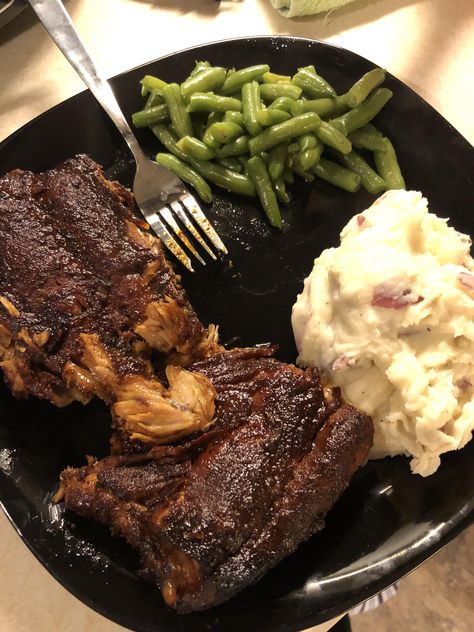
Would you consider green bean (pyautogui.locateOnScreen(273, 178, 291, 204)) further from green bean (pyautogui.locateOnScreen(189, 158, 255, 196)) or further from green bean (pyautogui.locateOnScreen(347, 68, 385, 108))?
green bean (pyautogui.locateOnScreen(347, 68, 385, 108))

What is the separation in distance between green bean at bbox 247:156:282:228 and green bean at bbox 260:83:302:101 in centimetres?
42

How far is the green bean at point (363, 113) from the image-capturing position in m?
3.53

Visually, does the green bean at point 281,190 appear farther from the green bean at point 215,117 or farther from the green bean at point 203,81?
the green bean at point 203,81

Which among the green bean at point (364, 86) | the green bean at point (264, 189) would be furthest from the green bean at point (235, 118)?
the green bean at point (364, 86)

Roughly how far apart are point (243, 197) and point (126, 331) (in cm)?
124

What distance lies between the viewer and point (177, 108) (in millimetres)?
3502

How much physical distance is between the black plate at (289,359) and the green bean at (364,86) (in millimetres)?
118

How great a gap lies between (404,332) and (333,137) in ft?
4.34

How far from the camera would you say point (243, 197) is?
3586 millimetres

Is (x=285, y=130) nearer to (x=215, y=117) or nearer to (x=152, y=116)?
(x=215, y=117)

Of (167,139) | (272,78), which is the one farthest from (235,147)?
(272,78)

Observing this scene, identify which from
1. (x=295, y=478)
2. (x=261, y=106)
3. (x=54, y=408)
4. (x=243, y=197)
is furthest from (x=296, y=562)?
(x=261, y=106)

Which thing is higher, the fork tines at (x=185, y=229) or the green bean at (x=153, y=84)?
the green bean at (x=153, y=84)

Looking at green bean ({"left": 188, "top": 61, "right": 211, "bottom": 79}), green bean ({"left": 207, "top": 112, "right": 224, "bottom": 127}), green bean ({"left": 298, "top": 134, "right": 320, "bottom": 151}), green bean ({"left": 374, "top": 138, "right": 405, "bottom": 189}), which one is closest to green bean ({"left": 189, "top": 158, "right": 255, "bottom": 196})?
green bean ({"left": 207, "top": 112, "right": 224, "bottom": 127})
